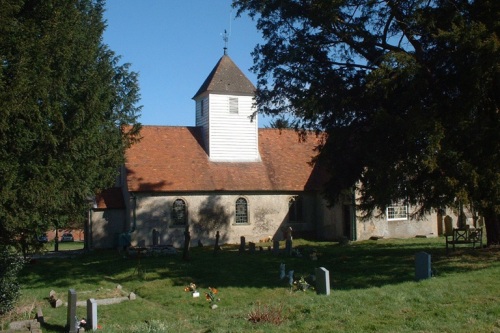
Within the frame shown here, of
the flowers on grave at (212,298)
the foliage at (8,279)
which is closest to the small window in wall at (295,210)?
the flowers on grave at (212,298)

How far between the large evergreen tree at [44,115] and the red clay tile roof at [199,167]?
14708 mm

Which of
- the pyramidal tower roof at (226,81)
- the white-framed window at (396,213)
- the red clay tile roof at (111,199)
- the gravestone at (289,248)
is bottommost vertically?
the gravestone at (289,248)

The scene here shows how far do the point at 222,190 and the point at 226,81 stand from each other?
7.79 meters

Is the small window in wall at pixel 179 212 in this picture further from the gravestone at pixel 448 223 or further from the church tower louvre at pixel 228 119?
the gravestone at pixel 448 223

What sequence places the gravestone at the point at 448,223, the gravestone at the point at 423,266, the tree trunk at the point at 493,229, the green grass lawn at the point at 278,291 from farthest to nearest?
the gravestone at the point at 448,223
the tree trunk at the point at 493,229
the gravestone at the point at 423,266
the green grass lawn at the point at 278,291

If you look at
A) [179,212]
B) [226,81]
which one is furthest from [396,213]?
[226,81]

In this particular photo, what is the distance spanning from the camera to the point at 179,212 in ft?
111

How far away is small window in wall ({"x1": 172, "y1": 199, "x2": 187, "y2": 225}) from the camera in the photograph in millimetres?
33719

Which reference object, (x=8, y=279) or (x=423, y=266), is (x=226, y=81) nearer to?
(x=423, y=266)

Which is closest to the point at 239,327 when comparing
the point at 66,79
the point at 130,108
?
the point at 66,79

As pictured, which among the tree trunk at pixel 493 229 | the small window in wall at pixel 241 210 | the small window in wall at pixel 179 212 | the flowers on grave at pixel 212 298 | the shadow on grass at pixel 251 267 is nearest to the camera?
the flowers on grave at pixel 212 298

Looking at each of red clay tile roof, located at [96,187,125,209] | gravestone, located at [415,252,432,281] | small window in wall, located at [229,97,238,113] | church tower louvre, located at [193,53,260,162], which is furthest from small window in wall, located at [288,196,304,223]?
gravestone, located at [415,252,432,281]

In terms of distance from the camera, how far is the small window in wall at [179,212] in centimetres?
3372

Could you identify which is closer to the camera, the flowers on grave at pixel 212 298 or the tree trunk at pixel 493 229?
the flowers on grave at pixel 212 298
